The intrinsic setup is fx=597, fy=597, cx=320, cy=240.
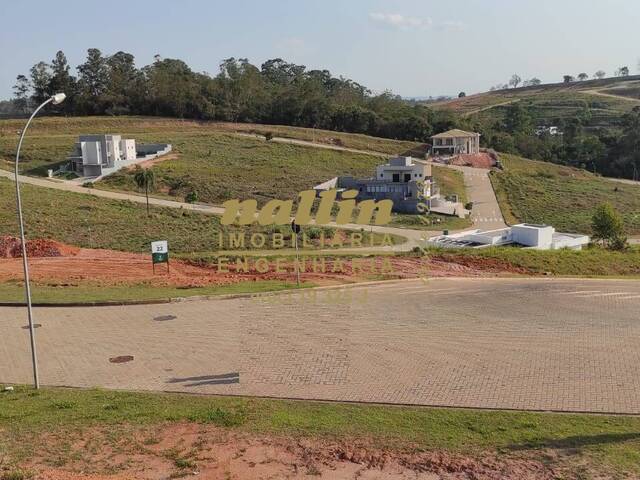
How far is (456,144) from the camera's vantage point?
7819 centimetres

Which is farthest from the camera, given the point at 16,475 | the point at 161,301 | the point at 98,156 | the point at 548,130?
the point at 548,130

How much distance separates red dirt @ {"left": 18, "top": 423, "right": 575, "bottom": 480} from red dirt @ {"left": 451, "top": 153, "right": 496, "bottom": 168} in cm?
6704

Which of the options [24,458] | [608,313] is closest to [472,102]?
[608,313]

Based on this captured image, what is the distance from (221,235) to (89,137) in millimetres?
29995

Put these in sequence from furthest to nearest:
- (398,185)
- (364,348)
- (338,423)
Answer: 1. (398,185)
2. (364,348)
3. (338,423)

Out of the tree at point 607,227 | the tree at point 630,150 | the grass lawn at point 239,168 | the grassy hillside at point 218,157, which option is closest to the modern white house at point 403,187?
the grassy hillside at point 218,157

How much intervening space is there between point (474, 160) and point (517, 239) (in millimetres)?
41992

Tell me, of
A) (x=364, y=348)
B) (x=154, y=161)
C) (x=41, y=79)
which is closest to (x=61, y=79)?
(x=41, y=79)

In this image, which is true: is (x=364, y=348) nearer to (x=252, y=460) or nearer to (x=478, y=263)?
(x=252, y=460)

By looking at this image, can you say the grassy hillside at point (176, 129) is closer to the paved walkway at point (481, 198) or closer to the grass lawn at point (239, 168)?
the grass lawn at point (239, 168)

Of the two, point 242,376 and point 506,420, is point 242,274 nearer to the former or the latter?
point 242,376

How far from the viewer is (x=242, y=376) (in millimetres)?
13625

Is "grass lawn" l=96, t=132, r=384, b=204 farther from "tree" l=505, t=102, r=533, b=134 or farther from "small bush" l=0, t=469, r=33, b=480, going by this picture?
"tree" l=505, t=102, r=533, b=134

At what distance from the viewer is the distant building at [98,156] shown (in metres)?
55.4
